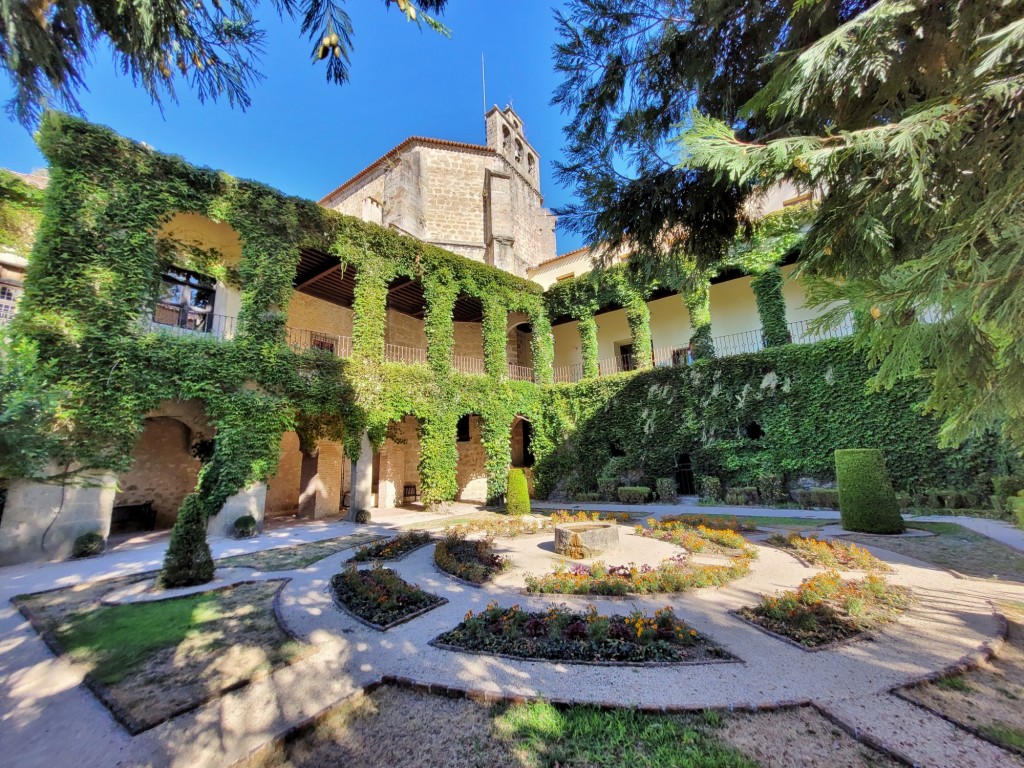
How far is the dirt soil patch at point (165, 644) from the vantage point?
2.88 meters

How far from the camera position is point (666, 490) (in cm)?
1400

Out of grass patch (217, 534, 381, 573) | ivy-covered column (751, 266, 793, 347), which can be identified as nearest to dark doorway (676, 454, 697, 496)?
ivy-covered column (751, 266, 793, 347)

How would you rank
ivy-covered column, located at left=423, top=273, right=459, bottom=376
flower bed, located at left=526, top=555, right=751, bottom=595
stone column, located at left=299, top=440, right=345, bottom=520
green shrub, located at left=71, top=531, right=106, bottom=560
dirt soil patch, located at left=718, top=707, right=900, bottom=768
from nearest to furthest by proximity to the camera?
dirt soil patch, located at left=718, top=707, right=900, bottom=768, flower bed, located at left=526, top=555, right=751, bottom=595, green shrub, located at left=71, top=531, right=106, bottom=560, stone column, located at left=299, top=440, right=345, bottom=520, ivy-covered column, located at left=423, top=273, right=459, bottom=376

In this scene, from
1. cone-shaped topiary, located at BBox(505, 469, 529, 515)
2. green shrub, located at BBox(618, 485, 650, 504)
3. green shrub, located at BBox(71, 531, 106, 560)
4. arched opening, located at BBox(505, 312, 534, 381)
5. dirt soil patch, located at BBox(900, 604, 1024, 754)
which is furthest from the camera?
arched opening, located at BBox(505, 312, 534, 381)

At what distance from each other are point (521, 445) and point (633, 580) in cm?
1505

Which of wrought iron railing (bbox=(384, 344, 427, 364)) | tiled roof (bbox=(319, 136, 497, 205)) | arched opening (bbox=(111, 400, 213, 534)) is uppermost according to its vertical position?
tiled roof (bbox=(319, 136, 497, 205))

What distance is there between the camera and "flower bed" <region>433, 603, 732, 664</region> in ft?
10.9

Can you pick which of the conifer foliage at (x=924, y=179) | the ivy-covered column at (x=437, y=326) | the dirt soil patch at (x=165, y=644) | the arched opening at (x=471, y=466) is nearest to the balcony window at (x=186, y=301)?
the ivy-covered column at (x=437, y=326)

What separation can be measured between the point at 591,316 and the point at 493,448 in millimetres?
7410

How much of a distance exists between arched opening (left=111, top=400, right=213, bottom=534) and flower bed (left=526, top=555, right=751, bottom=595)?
33.1 ft

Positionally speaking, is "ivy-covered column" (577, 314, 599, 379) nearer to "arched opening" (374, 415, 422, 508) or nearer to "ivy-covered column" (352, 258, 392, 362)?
"arched opening" (374, 415, 422, 508)

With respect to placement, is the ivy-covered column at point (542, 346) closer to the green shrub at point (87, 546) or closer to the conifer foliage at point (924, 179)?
the green shrub at point (87, 546)

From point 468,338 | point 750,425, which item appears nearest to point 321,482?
point 468,338

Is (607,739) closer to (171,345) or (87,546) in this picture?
(87,546)
